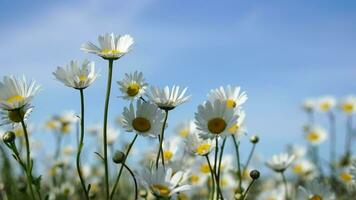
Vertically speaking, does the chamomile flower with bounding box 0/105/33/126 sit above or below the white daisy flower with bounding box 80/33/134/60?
below

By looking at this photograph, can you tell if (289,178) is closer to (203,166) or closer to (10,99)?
(203,166)

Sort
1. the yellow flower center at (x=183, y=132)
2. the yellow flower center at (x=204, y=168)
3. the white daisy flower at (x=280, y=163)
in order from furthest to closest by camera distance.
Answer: the yellow flower center at (x=183, y=132), the yellow flower center at (x=204, y=168), the white daisy flower at (x=280, y=163)

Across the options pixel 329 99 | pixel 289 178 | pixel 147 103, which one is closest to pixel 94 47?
pixel 147 103

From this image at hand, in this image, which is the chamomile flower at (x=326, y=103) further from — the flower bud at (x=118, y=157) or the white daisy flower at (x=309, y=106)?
the flower bud at (x=118, y=157)

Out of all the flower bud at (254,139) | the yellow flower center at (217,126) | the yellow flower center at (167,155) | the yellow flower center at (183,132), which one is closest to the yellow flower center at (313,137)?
the yellow flower center at (183,132)

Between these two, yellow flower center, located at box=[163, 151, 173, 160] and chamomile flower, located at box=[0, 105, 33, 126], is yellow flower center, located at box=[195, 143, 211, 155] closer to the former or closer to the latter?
yellow flower center, located at box=[163, 151, 173, 160]

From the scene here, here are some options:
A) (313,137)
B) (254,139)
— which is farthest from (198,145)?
(313,137)

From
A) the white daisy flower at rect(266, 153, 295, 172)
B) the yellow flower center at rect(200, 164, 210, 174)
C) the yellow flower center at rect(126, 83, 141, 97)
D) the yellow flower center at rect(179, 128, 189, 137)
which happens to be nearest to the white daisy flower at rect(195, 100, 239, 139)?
the yellow flower center at rect(126, 83, 141, 97)
